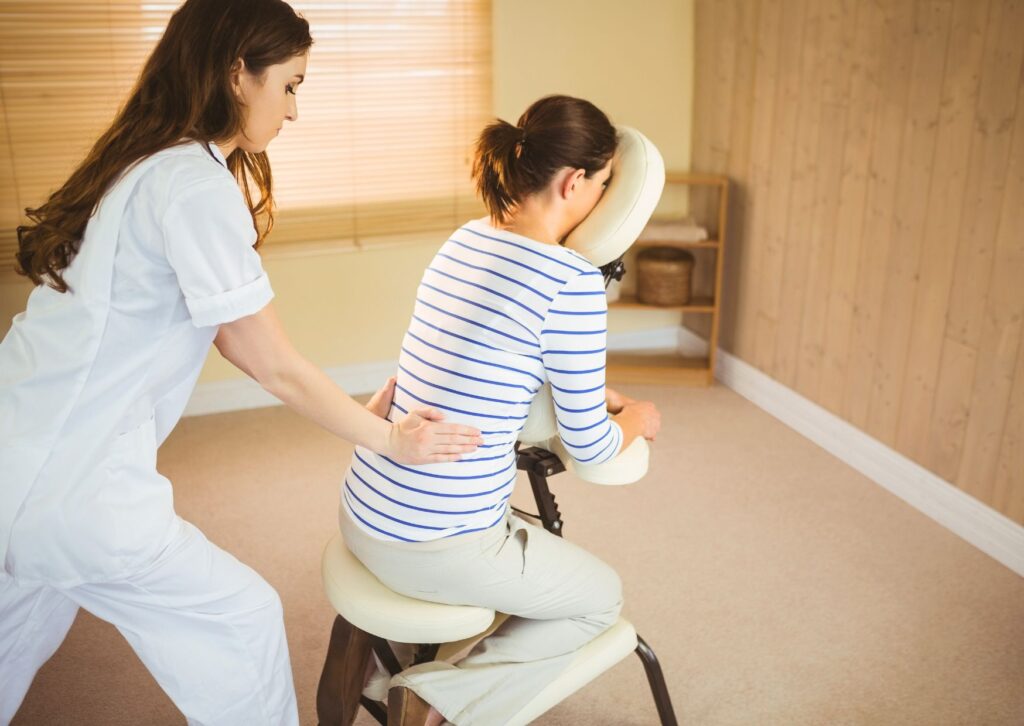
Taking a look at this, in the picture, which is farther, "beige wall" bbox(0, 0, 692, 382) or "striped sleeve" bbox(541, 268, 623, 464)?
"beige wall" bbox(0, 0, 692, 382)

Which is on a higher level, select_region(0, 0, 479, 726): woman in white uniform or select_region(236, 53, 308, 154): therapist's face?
select_region(236, 53, 308, 154): therapist's face

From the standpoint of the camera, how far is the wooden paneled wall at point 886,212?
7.73 ft

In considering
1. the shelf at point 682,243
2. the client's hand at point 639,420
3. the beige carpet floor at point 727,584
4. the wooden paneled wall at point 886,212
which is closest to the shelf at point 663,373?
the wooden paneled wall at point 886,212

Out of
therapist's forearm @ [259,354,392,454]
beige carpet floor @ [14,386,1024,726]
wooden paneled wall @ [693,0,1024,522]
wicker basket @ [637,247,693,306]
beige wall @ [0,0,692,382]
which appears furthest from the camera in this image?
wicker basket @ [637,247,693,306]

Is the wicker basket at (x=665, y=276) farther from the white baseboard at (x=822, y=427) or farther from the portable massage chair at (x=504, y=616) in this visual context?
the portable massage chair at (x=504, y=616)

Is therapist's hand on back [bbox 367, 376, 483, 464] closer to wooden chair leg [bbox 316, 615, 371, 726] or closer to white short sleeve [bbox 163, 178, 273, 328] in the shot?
white short sleeve [bbox 163, 178, 273, 328]

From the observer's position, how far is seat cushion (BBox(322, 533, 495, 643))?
1.43m

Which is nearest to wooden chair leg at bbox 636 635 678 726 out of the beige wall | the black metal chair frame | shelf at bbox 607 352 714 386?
the black metal chair frame

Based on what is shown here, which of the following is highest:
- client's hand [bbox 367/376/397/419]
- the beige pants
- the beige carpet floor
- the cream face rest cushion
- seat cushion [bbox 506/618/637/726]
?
the cream face rest cushion

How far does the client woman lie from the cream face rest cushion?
0.08 feet

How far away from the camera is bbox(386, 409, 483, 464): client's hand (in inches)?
53.0

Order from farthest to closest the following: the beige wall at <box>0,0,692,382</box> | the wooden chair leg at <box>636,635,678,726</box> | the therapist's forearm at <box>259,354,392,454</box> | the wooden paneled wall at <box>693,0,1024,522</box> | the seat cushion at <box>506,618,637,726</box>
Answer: the beige wall at <box>0,0,692,382</box>, the wooden paneled wall at <box>693,0,1024,522</box>, the wooden chair leg at <box>636,635,678,726</box>, the seat cushion at <box>506,618,637,726</box>, the therapist's forearm at <box>259,354,392,454</box>

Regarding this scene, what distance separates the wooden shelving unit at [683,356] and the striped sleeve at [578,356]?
2.06 metres

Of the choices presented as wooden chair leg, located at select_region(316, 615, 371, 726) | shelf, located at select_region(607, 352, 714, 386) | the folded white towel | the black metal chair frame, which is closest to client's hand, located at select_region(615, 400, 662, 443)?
the black metal chair frame
